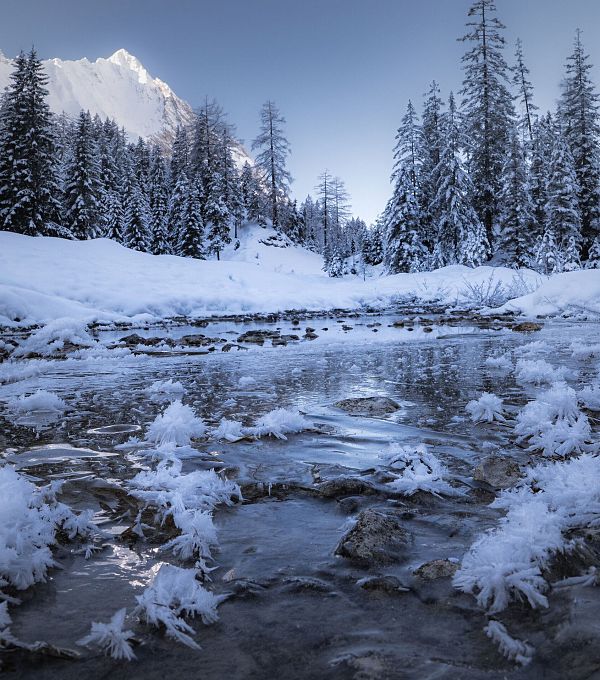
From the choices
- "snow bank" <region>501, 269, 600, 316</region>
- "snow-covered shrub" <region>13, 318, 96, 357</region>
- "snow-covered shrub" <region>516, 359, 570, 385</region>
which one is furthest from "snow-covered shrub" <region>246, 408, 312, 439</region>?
"snow bank" <region>501, 269, 600, 316</region>

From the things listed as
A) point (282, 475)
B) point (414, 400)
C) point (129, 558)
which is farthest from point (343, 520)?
point (414, 400)

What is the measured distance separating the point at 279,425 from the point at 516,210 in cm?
3326

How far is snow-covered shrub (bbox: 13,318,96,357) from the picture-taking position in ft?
33.5

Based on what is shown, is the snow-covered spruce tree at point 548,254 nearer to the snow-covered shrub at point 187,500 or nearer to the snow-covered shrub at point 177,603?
the snow-covered shrub at point 187,500

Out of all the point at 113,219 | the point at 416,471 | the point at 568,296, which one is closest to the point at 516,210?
the point at 568,296

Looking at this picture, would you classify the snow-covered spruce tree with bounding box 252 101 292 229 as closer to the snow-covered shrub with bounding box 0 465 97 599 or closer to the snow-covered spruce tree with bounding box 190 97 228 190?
the snow-covered spruce tree with bounding box 190 97 228 190

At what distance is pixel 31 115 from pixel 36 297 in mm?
27387

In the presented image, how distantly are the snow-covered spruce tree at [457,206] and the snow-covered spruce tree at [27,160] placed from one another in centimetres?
2831

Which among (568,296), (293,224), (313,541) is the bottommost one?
(313,541)

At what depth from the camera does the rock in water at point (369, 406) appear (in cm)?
447

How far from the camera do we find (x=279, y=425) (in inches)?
149

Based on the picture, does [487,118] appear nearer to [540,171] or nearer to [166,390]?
[540,171]

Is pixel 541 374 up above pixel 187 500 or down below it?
above

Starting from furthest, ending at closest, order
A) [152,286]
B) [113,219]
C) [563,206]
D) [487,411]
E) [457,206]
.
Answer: [113,219] → [457,206] → [563,206] → [152,286] → [487,411]
